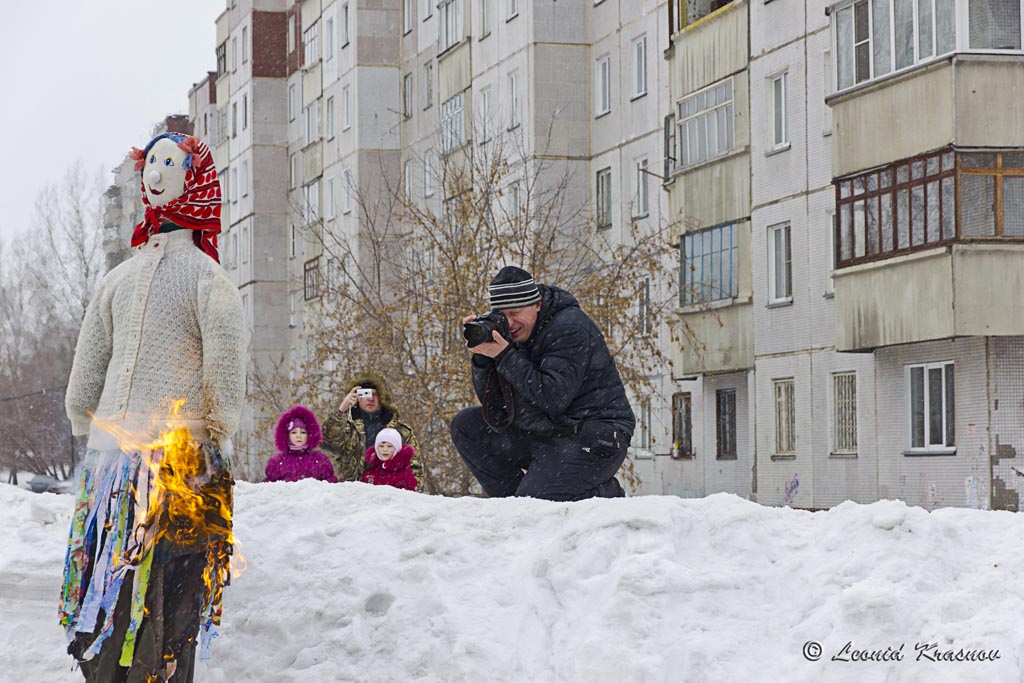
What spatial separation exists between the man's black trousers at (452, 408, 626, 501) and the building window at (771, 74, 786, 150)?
20516 millimetres

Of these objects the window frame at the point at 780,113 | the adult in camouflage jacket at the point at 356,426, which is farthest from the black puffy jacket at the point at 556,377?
the window frame at the point at 780,113

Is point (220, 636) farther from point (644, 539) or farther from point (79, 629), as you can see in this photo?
point (644, 539)

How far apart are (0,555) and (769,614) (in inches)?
156

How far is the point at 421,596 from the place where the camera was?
22.1 ft

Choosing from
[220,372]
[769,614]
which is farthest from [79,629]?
[769,614]

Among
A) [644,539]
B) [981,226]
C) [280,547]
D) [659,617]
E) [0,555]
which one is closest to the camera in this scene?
[659,617]

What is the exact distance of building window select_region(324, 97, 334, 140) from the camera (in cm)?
5100

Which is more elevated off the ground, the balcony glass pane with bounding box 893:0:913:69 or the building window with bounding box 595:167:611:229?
the balcony glass pane with bounding box 893:0:913:69

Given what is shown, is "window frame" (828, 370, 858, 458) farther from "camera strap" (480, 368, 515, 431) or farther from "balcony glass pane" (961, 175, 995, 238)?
"camera strap" (480, 368, 515, 431)

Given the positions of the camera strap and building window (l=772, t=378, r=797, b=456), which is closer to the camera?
the camera strap

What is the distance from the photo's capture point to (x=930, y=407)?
23.8m

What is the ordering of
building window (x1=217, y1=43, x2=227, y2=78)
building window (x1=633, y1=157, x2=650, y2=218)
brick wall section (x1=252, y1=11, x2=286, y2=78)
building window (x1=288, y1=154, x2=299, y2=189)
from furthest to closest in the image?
building window (x1=217, y1=43, x2=227, y2=78) < brick wall section (x1=252, y1=11, x2=286, y2=78) < building window (x1=288, y1=154, x2=299, y2=189) < building window (x1=633, y1=157, x2=650, y2=218)

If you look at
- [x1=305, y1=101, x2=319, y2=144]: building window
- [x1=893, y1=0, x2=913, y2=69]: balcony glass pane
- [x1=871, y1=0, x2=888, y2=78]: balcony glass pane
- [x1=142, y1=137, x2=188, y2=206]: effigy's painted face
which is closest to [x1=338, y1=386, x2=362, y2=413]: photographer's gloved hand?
[x1=142, y1=137, x2=188, y2=206]: effigy's painted face

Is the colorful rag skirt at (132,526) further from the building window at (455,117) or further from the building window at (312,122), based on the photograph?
the building window at (312,122)
